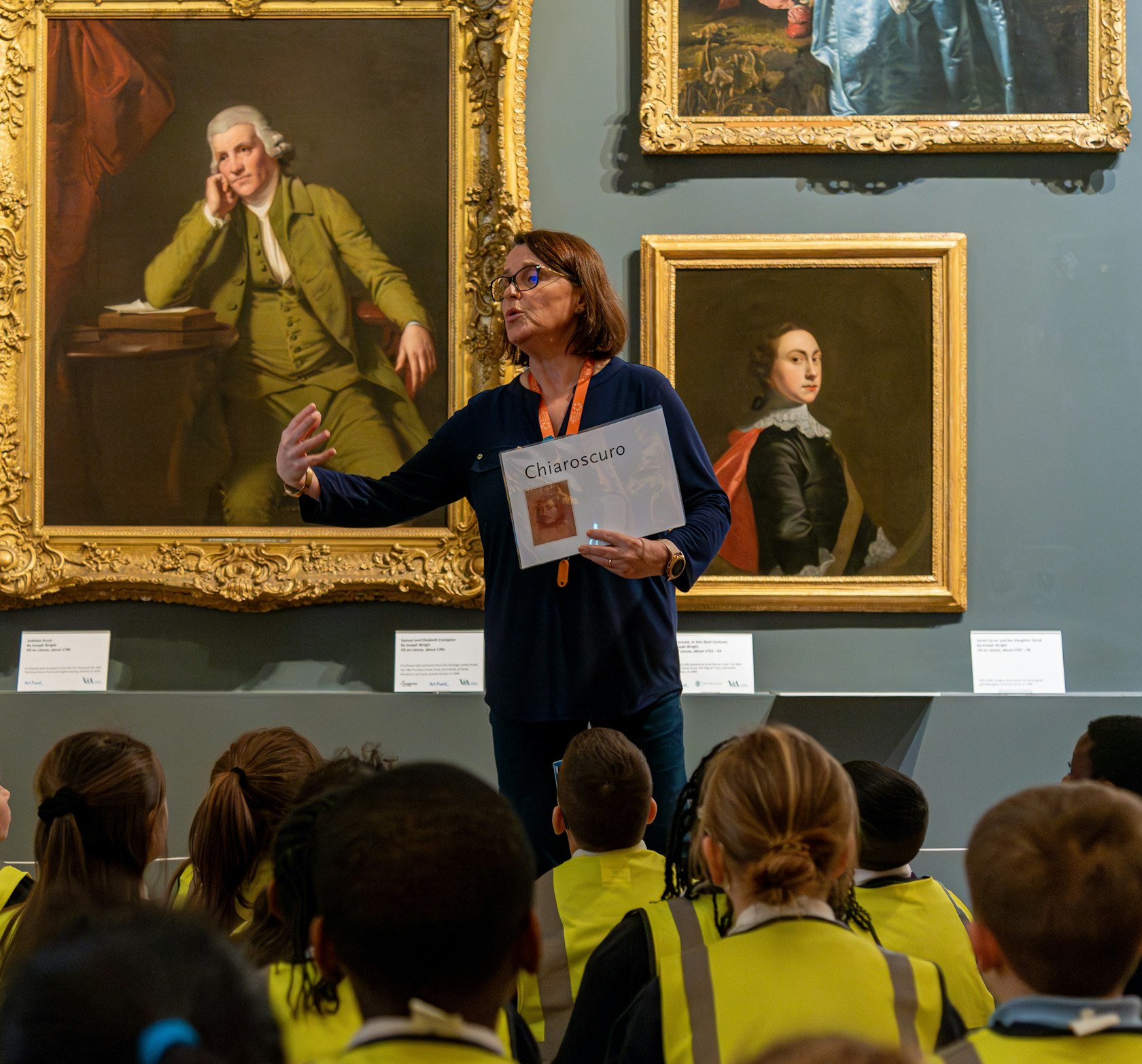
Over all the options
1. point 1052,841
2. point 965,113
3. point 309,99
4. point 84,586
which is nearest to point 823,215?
point 965,113

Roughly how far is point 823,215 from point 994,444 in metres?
1.17

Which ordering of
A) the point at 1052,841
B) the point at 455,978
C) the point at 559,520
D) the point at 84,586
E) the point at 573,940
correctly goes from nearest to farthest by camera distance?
the point at 455,978, the point at 1052,841, the point at 573,940, the point at 559,520, the point at 84,586

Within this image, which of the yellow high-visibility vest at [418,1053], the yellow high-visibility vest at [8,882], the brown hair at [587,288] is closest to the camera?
the yellow high-visibility vest at [418,1053]

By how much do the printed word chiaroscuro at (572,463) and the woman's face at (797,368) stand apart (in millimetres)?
1939

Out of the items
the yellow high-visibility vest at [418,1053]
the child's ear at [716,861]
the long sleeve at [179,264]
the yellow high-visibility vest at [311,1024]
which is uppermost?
the long sleeve at [179,264]

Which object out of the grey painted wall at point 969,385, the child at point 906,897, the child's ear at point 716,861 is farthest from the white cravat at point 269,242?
the child's ear at point 716,861

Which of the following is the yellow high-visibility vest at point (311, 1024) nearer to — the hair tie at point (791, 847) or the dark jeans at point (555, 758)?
the hair tie at point (791, 847)

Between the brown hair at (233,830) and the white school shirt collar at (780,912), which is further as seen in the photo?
the brown hair at (233,830)

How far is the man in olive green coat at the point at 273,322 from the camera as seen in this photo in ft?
15.7

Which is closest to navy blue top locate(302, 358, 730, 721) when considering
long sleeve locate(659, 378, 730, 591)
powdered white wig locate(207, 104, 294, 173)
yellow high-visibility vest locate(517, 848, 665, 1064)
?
long sleeve locate(659, 378, 730, 591)

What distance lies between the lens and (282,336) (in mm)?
4797

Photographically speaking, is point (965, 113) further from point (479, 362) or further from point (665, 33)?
point (479, 362)

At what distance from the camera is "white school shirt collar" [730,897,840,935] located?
168 cm

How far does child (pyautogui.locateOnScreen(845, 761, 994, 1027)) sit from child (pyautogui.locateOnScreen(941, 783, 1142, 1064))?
0.77 metres
